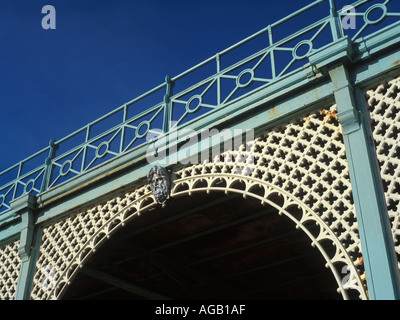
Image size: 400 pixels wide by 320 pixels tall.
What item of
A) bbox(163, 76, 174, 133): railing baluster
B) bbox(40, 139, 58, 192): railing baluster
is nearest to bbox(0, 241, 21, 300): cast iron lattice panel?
bbox(40, 139, 58, 192): railing baluster

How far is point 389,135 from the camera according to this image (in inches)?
225

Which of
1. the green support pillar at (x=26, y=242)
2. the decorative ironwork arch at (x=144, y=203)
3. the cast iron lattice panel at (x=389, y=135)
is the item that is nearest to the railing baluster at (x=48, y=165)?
the green support pillar at (x=26, y=242)

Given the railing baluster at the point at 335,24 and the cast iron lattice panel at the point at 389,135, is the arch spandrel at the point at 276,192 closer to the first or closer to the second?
the cast iron lattice panel at the point at 389,135

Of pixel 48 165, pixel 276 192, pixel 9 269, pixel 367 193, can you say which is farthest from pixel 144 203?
pixel 367 193

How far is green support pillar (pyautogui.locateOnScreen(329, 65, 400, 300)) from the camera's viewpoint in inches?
198

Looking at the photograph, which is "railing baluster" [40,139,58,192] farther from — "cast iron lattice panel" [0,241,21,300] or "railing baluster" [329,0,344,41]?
"railing baluster" [329,0,344,41]

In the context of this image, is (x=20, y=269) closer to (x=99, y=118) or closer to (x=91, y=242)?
(x=91, y=242)

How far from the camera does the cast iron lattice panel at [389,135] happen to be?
5.41 metres

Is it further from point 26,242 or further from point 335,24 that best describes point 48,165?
point 335,24

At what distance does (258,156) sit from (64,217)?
11.8 feet

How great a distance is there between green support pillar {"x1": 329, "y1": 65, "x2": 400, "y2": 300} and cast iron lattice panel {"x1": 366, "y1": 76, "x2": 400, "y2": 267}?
6cm

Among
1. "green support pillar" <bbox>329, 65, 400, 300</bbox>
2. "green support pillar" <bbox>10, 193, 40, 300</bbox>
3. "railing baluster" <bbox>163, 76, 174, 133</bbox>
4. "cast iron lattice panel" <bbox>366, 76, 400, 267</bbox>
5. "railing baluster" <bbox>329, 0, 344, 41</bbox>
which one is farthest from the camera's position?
"green support pillar" <bbox>10, 193, 40, 300</bbox>

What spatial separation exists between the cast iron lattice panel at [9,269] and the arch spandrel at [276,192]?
2.04 ft

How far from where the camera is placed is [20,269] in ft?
28.5
